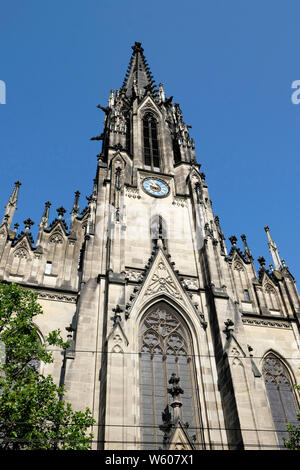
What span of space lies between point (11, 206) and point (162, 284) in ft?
30.6

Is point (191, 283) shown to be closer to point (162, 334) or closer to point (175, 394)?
point (162, 334)

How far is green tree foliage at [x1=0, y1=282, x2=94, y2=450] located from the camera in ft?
36.7

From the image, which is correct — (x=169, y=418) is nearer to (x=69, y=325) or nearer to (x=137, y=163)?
(x=69, y=325)

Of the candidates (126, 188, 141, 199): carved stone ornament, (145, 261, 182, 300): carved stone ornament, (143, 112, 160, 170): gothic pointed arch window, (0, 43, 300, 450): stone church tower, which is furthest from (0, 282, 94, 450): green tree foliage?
(143, 112, 160, 170): gothic pointed arch window

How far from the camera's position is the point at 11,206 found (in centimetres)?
2322

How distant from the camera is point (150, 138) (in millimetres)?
30891

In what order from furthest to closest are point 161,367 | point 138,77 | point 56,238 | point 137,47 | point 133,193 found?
point 137,47 < point 138,77 < point 133,193 < point 56,238 < point 161,367

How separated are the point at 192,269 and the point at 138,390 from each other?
750cm

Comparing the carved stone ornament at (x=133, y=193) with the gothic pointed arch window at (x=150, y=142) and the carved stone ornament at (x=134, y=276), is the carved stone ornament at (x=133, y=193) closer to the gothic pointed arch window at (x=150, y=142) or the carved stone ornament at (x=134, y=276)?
the gothic pointed arch window at (x=150, y=142)

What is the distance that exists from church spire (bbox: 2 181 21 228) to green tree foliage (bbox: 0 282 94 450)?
8.65m

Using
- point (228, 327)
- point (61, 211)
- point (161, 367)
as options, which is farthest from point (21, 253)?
point (228, 327)

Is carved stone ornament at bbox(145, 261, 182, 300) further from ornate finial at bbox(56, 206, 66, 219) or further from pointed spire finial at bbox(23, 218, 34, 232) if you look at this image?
pointed spire finial at bbox(23, 218, 34, 232)
